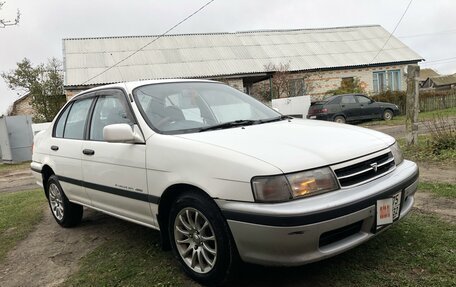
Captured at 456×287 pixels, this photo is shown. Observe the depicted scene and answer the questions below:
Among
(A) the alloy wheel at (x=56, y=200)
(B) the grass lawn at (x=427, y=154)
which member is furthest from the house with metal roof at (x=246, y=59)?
(A) the alloy wheel at (x=56, y=200)

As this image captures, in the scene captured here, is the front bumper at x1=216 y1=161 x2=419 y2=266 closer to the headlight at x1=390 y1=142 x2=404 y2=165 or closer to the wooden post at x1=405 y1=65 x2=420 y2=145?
the headlight at x1=390 y1=142 x2=404 y2=165

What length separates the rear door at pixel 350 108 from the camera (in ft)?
58.4

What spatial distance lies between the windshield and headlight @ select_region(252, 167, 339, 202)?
0.96 meters

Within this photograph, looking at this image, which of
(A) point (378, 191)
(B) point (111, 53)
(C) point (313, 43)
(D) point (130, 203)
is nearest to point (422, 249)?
(A) point (378, 191)

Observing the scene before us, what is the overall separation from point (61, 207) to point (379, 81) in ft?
83.3

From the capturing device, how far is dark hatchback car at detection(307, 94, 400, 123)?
17516 mm

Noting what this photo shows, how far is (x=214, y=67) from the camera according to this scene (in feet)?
79.0

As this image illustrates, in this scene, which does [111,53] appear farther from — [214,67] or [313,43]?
[313,43]

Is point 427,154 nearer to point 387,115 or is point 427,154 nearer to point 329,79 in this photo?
point 387,115

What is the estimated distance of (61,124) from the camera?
5016 millimetres

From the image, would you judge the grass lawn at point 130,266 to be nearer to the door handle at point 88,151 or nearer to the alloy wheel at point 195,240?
the alloy wheel at point 195,240

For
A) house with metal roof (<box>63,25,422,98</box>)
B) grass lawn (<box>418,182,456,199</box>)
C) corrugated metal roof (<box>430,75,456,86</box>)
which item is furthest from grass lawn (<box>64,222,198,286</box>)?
corrugated metal roof (<box>430,75,456,86</box>)

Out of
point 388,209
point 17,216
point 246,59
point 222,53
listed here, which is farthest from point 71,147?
point 222,53

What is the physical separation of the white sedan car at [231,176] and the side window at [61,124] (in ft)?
2.27
